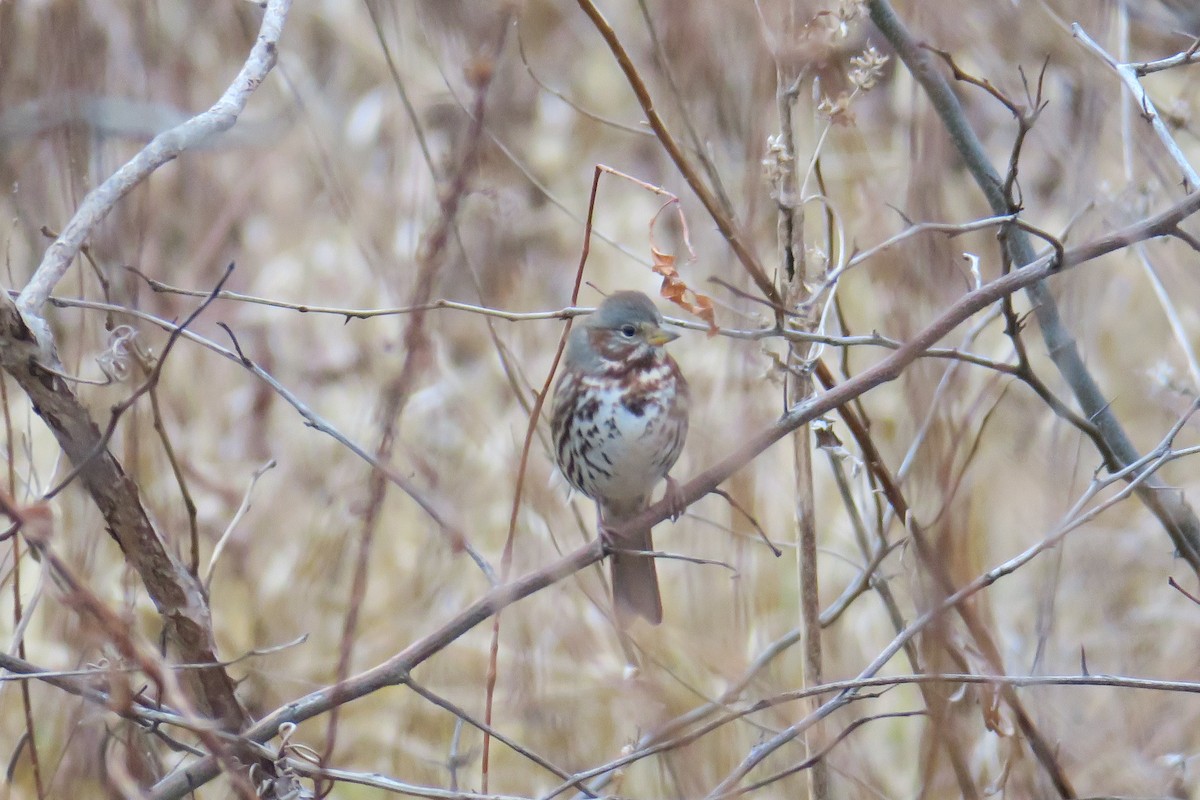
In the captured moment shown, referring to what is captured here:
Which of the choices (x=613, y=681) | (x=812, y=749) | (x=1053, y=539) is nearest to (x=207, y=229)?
(x=613, y=681)

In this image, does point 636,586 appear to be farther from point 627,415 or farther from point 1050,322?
point 1050,322

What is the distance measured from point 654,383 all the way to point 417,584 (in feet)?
4.47

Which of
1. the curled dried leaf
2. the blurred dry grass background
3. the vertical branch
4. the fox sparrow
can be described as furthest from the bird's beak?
the curled dried leaf

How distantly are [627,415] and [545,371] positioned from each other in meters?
1.15

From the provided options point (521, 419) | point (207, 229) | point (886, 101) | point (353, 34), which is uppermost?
point (353, 34)

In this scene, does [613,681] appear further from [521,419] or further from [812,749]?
[521,419]

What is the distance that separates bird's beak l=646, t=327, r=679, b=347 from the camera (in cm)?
262

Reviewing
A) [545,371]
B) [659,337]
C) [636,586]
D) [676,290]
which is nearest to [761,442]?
[676,290]

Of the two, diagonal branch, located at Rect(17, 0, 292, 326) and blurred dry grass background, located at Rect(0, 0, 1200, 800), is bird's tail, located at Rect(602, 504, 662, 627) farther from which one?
diagonal branch, located at Rect(17, 0, 292, 326)

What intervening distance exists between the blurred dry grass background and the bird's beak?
165 mm

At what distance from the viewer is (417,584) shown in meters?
3.77

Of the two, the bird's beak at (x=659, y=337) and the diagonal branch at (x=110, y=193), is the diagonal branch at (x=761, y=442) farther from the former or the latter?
the bird's beak at (x=659, y=337)

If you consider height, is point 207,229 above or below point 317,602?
above

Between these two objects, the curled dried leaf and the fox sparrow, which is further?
the fox sparrow
